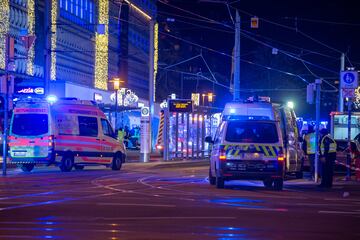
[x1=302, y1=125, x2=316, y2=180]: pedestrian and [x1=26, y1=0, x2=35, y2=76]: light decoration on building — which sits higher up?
[x1=26, y1=0, x2=35, y2=76]: light decoration on building

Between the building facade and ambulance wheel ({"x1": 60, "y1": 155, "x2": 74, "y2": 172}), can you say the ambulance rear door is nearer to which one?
ambulance wheel ({"x1": 60, "y1": 155, "x2": 74, "y2": 172})

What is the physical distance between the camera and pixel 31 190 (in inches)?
724

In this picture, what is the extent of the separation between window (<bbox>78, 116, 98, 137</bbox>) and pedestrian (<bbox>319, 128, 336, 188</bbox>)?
1000 cm

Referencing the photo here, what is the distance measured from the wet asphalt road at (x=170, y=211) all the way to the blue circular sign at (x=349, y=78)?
3.56 metres

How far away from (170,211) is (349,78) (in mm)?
11321

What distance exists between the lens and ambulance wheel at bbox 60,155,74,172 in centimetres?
2747

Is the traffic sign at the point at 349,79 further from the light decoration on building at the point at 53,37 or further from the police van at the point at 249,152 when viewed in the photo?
the light decoration on building at the point at 53,37

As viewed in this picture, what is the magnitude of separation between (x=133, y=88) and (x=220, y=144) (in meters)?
44.5

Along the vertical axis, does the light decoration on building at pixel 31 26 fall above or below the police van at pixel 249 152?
above

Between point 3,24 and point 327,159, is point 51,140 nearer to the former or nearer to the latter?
point 327,159

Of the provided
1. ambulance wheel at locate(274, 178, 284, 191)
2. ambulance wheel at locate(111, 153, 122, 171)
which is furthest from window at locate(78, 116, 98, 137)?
ambulance wheel at locate(274, 178, 284, 191)

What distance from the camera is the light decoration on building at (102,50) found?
2076 inches

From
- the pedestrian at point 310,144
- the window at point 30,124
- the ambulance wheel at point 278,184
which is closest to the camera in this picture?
the ambulance wheel at point 278,184

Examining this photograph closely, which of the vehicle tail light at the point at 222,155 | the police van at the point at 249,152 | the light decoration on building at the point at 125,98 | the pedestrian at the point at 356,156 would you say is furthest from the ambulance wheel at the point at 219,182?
the light decoration on building at the point at 125,98
